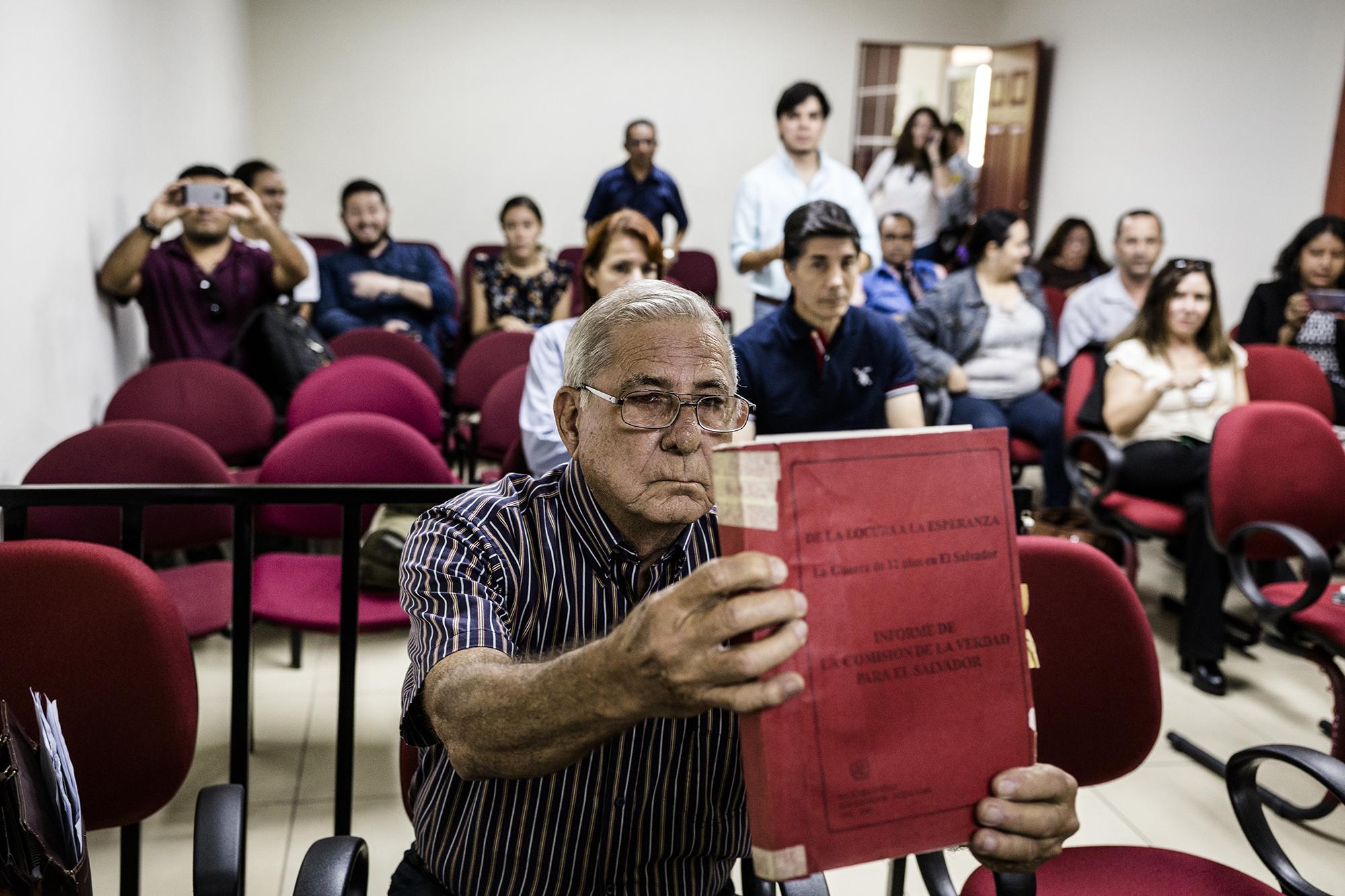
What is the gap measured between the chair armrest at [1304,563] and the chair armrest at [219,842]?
7.44 feet

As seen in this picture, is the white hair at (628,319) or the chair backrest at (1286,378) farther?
the chair backrest at (1286,378)

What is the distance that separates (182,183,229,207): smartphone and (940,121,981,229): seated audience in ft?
15.8

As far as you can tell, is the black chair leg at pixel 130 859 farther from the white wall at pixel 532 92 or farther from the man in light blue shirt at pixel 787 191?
the white wall at pixel 532 92

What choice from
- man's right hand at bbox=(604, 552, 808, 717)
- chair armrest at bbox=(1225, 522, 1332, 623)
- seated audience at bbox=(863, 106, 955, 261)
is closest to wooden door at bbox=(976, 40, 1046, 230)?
seated audience at bbox=(863, 106, 955, 261)

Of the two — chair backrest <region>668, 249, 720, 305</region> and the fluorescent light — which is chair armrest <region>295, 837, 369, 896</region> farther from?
the fluorescent light

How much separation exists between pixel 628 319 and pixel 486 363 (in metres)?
3.34

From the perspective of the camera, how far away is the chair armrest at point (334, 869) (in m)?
1.04

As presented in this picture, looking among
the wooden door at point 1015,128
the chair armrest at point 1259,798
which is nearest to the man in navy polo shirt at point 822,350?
the chair armrest at point 1259,798

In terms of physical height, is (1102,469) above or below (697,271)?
below

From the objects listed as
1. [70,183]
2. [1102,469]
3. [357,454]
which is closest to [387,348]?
[70,183]

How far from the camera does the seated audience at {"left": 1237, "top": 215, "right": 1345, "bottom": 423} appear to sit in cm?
415

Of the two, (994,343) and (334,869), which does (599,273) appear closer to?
(334,869)

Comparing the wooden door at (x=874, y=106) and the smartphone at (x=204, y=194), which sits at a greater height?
the wooden door at (x=874, y=106)

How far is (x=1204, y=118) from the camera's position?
576 cm
